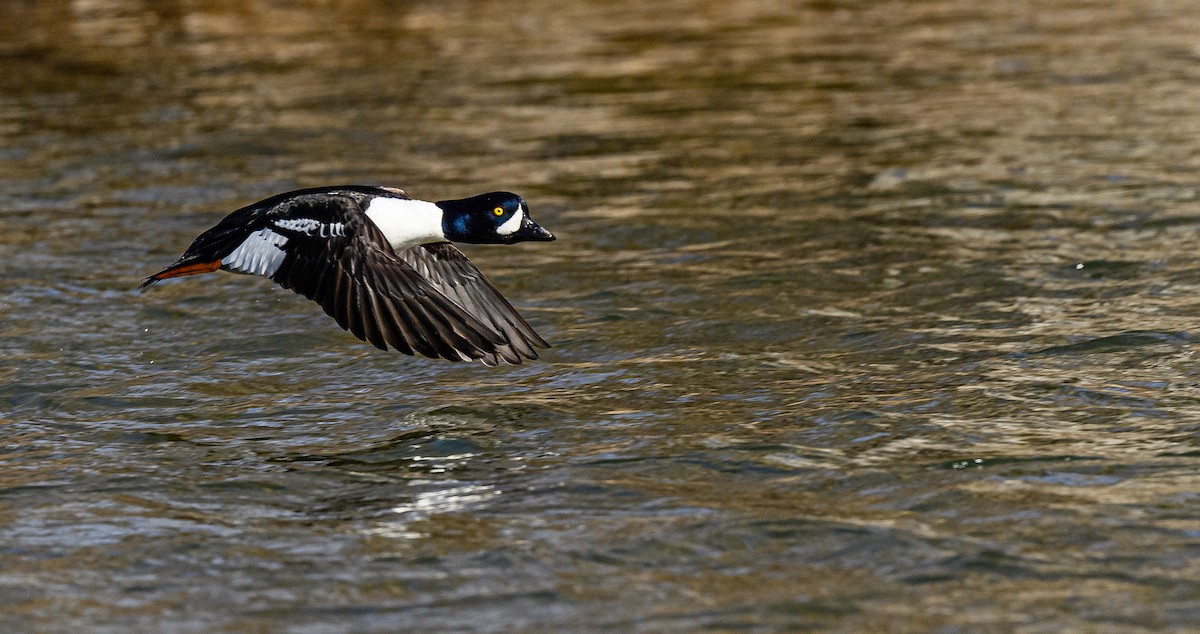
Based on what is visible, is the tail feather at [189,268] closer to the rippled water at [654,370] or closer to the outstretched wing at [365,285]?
the outstretched wing at [365,285]

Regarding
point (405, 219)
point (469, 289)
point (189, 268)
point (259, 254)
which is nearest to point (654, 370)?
point (469, 289)

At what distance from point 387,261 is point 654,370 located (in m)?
1.69

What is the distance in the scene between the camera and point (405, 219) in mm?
7957

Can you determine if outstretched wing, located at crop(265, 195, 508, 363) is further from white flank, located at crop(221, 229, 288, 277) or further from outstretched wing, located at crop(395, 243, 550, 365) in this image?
outstretched wing, located at crop(395, 243, 550, 365)

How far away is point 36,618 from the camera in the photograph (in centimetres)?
538

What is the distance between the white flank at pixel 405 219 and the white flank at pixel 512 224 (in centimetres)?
30

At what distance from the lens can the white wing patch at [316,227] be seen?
7445mm

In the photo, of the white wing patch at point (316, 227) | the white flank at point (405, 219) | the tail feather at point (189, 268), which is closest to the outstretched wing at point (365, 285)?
the white wing patch at point (316, 227)

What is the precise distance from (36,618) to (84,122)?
12.1m

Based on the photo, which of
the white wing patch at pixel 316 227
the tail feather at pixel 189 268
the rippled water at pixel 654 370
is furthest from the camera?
the tail feather at pixel 189 268

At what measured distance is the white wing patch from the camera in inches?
293

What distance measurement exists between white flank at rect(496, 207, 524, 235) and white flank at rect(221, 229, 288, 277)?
109 cm

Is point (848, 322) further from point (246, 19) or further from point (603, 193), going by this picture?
point (246, 19)

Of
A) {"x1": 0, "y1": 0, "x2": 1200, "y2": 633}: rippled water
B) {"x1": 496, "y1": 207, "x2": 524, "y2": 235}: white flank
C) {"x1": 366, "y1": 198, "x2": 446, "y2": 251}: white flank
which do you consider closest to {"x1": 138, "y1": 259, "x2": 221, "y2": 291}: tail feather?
{"x1": 0, "y1": 0, "x2": 1200, "y2": 633}: rippled water
